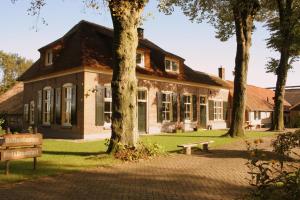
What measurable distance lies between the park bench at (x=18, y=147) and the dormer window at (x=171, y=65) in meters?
17.2

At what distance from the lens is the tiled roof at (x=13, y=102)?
28388 millimetres

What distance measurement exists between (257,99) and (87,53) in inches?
1030

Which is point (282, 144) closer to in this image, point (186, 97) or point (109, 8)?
point (109, 8)

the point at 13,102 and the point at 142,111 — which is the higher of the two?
the point at 13,102

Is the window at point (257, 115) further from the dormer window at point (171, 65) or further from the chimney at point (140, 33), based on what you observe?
the chimney at point (140, 33)

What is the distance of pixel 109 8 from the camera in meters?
11.7

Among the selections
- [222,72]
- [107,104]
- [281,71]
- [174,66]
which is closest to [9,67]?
[222,72]

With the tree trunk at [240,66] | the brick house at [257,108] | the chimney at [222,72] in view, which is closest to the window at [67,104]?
the tree trunk at [240,66]

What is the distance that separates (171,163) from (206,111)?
18.5 meters

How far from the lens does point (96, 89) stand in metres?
18.1

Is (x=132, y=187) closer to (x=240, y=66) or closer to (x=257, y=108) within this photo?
(x=240, y=66)

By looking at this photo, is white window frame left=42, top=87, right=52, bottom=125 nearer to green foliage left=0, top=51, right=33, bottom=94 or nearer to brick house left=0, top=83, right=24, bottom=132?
brick house left=0, top=83, right=24, bottom=132

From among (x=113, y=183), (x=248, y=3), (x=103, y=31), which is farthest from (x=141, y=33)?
(x=113, y=183)

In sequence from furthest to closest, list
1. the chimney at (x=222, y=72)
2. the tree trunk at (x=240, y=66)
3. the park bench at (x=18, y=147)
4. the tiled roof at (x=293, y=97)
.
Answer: the tiled roof at (x=293, y=97) → the chimney at (x=222, y=72) → the tree trunk at (x=240, y=66) → the park bench at (x=18, y=147)
